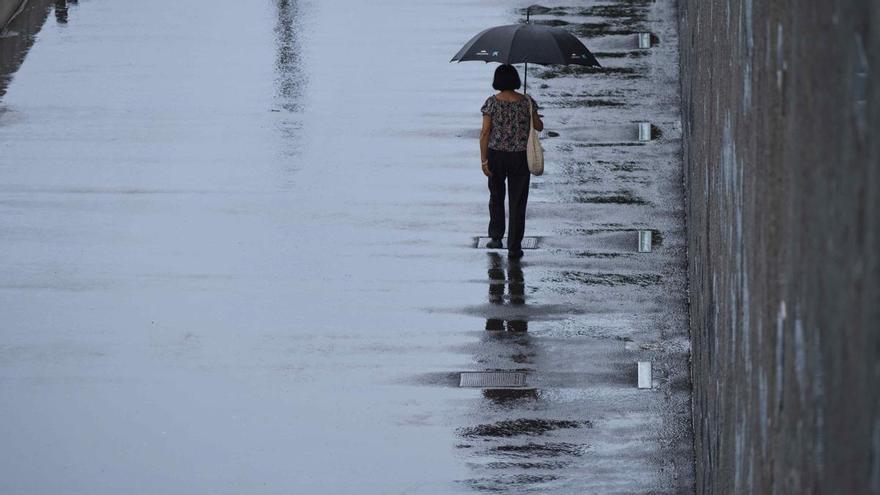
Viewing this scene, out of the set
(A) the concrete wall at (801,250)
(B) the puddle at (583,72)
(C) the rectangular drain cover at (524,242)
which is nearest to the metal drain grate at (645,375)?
(C) the rectangular drain cover at (524,242)

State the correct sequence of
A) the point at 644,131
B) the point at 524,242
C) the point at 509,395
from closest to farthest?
1. the point at 509,395
2. the point at 524,242
3. the point at 644,131

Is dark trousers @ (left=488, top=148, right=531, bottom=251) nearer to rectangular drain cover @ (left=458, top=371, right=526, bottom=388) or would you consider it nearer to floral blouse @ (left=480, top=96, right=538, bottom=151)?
floral blouse @ (left=480, top=96, right=538, bottom=151)

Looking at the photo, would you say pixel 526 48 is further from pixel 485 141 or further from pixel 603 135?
pixel 603 135

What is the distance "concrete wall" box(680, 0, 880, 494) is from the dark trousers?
591 cm

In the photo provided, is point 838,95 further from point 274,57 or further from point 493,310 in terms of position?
point 274,57

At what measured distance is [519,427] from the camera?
9.06 metres

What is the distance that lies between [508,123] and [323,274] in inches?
69.3

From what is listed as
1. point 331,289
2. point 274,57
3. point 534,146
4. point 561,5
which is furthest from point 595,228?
point 561,5

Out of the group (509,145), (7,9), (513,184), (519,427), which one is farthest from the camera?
(7,9)

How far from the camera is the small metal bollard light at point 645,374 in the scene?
9.62m

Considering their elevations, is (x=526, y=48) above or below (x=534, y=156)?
above

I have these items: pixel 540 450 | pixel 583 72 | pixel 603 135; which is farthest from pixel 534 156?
pixel 583 72

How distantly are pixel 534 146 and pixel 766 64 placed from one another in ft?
25.0

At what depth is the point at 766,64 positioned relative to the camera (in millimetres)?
3982
